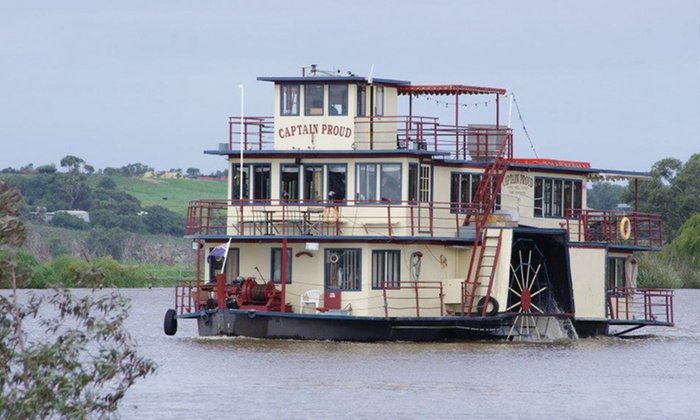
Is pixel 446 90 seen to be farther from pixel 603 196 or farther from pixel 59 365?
pixel 603 196

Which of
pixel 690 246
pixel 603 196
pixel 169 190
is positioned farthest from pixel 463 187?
pixel 603 196

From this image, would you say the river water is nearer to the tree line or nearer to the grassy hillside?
the tree line

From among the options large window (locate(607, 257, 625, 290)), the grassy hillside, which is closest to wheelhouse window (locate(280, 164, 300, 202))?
large window (locate(607, 257, 625, 290))

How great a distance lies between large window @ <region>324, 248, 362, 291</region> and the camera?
39.4 m

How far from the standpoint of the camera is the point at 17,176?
13212cm

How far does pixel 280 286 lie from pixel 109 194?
283ft

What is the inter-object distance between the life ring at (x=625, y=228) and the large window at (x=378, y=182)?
642 cm

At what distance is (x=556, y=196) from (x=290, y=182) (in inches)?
276

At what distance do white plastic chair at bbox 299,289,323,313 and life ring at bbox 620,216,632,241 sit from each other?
8152mm

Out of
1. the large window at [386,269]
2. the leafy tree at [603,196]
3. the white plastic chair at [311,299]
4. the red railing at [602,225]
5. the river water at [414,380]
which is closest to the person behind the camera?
the river water at [414,380]

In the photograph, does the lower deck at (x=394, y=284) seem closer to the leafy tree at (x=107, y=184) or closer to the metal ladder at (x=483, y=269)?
the metal ladder at (x=483, y=269)

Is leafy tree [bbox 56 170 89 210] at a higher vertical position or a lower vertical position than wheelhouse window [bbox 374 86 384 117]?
higher

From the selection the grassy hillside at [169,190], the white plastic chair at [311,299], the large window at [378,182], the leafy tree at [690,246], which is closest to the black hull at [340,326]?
the white plastic chair at [311,299]

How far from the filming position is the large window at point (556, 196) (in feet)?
142
